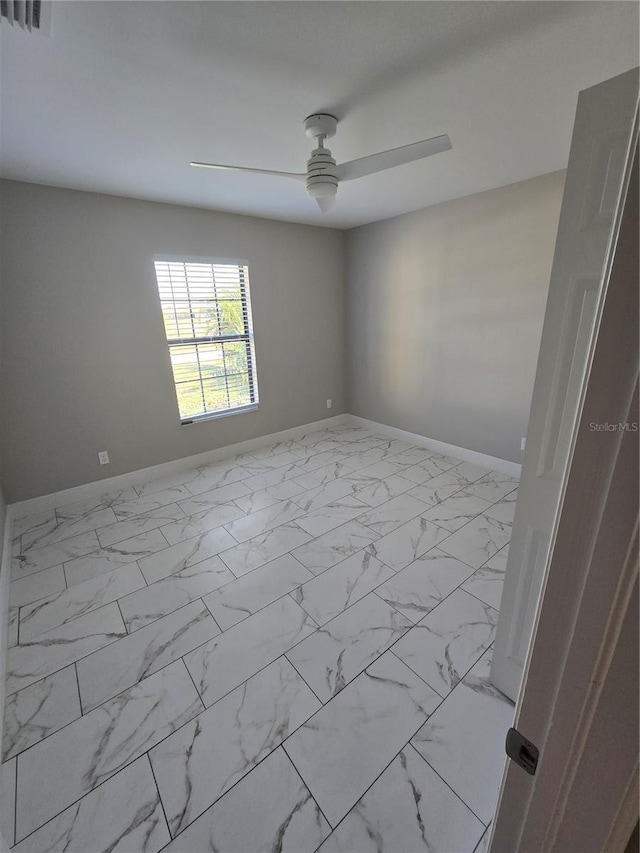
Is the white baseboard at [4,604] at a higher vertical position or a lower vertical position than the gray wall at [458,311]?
lower

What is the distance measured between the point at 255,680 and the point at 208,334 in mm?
2996

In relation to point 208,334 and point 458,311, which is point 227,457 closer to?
point 208,334

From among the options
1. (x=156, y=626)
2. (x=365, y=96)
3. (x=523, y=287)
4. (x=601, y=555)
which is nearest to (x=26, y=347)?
(x=156, y=626)

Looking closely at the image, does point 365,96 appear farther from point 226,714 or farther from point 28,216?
point 226,714

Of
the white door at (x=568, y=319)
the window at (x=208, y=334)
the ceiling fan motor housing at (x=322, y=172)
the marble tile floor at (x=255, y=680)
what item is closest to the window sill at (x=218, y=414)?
the window at (x=208, y=334)

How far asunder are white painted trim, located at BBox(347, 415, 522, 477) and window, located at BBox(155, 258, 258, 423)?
158 centimetres

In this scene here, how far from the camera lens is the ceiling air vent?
1.05m

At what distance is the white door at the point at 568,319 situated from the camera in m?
0.94

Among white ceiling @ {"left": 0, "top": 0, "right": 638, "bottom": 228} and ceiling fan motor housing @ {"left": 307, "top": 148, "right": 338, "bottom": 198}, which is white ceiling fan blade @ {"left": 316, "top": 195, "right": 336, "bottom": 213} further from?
white ceiling @ {"left": 0, "top": 0, "right": 638, "bottom": 228}

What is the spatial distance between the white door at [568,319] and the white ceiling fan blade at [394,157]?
2.10 ft

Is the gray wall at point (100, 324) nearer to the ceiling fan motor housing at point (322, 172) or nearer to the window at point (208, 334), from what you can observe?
the window at point (208, 334)

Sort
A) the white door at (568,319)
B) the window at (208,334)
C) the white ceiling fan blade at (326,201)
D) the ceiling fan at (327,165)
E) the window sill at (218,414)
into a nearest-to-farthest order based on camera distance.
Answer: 1. the white door at (568,319)
2. the ceiling fan at (327,165)
3. the white ceiling fan blade at (326,201)
4. the window at (208,334)
5. the window sill at (218,414)

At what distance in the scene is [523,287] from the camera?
9.88 ft

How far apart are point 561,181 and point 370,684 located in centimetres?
350
